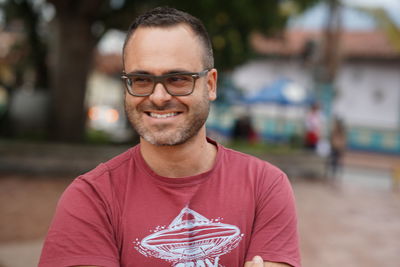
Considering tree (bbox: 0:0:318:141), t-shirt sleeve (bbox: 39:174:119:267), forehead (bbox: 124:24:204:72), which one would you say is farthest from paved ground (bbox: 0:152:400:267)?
forehead (bbox: 124:24:204:72)

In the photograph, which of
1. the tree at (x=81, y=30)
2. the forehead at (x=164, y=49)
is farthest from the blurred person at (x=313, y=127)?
the forehead at (x=164, y=49)

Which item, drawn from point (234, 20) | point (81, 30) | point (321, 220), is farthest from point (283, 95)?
point (321, 220)

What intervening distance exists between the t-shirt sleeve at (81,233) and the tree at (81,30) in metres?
8.32

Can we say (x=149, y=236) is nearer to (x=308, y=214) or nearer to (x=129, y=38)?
(x=129, y=38)

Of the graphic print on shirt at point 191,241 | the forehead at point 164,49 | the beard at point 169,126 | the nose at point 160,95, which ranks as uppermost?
the forehead at point 164,49

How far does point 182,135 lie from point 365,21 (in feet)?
54.1

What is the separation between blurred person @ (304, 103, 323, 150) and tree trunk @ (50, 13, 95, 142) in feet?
18.9

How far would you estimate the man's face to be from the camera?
1746 mm

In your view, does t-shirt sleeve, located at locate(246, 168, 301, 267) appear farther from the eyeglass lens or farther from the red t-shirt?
the eyeglass lens

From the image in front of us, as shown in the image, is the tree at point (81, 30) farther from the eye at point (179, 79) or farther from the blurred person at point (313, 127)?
the eye at point (179, 79)

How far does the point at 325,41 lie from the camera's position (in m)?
16.7

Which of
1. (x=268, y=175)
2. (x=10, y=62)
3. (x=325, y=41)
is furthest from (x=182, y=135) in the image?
(x=325, y=41)

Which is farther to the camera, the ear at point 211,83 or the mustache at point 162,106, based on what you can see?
the ear at point 211,83

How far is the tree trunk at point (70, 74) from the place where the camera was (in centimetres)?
1052
